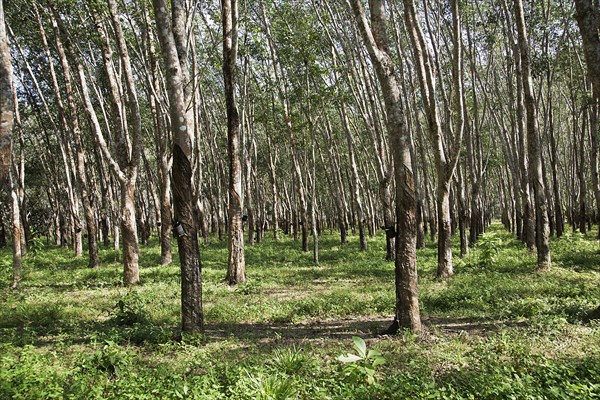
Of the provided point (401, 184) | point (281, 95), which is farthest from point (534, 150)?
point (281, 95)

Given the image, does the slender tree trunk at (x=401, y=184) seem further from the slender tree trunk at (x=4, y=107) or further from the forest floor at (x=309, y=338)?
the slender tree trunk at (x=4, y=107)

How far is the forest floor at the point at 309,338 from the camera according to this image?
14.0 feet

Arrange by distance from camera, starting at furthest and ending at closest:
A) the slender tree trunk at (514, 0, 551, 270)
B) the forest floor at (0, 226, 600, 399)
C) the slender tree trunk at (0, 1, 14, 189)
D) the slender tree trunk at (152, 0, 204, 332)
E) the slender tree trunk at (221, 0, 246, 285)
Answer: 1. the slender tree trunk at (514, 0, 551, 270)
2. the slender tree trunk at (221, 0, 246, 285)
3. the slender tree trunk at (152, 0, 204, 332)
4. the forest floor at (0, 226, 600, 399)
5. the slender tree trunk at (0, 1, 14, 189)

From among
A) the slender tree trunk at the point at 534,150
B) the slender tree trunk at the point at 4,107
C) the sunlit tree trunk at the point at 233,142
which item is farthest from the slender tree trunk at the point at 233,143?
the slender tree trunk at the point at 534,150

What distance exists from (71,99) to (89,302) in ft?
24.5

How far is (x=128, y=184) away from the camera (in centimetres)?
1066

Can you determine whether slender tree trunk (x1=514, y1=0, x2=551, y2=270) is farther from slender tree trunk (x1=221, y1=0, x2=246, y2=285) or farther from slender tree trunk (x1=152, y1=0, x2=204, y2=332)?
slender tree trunk (x1=152, y1=0, x2=204, y2=332)

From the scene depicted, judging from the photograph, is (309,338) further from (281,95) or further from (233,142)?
(281,95)

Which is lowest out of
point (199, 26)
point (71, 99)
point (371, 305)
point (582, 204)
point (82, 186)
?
point (371, 305)

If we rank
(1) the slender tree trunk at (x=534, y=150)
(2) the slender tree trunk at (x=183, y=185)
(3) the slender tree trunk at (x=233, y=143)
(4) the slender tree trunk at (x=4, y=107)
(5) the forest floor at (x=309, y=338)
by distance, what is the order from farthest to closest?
(1) the slender tree trunk at (x=534, y=150)
(3) the slender tree trunk at (x=233, y=143)
(2) the slender tree trunk at (x=183, y=185)
(5) the forest floor at (x=309, y=338)
(4) the slender tree trunk at (x=4, y=107)

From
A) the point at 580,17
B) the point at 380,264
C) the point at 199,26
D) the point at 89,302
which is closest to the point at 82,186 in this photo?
the point at 89,302

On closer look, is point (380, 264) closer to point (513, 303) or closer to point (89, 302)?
point (513, 303)

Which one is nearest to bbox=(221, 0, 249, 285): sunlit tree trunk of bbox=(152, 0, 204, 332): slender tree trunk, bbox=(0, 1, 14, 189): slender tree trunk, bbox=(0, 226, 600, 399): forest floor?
bbox=(0, 226, 600, 399): forest floor

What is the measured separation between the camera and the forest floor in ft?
14.0
